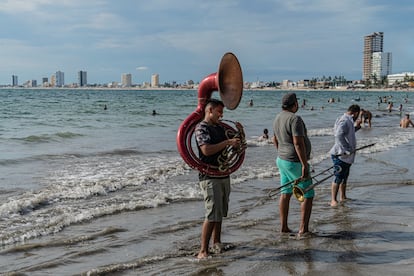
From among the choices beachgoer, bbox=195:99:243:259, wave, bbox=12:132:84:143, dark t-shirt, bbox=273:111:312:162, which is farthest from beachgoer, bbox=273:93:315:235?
wave, bbox=12:132:84:143

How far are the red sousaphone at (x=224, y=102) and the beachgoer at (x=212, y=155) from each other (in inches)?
3.0

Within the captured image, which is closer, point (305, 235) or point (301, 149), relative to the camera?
point (301, 149)

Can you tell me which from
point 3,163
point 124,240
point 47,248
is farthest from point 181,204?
point 3,163

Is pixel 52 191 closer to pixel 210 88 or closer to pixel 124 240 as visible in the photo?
pixel 124 240

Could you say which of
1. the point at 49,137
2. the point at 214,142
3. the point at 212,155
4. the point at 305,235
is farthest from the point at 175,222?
the point at 49,137

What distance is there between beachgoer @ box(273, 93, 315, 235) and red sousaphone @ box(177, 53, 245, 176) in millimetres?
682

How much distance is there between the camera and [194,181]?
10.6m

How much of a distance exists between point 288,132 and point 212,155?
112cm

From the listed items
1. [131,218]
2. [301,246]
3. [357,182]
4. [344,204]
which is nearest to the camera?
[301,246]

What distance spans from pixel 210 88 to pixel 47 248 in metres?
2.77

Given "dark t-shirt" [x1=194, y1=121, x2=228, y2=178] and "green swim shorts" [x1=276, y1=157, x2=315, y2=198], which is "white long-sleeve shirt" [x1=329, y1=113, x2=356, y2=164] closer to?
"green swim shorts" [x1=276, y1=157, x2=315, y2=198]

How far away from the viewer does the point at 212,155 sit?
210 inches

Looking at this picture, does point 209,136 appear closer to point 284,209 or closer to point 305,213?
point 284,209

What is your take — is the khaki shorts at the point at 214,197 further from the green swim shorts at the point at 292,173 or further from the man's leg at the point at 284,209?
the man's leg at the point at 284,209
